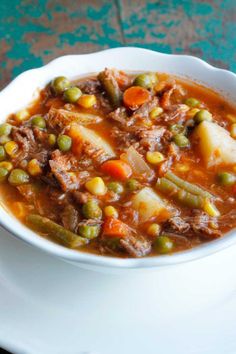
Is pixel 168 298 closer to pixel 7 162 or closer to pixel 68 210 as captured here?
pixel 68 210

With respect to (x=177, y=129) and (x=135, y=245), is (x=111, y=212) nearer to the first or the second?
(x=135, y=245)

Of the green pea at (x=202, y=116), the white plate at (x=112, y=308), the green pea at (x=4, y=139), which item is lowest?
the white plate at (x=112, y=308)

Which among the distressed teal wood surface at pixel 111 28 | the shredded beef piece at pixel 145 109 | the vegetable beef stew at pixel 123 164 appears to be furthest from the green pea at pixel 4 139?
the distressed teal wood surface at pixel 111 28

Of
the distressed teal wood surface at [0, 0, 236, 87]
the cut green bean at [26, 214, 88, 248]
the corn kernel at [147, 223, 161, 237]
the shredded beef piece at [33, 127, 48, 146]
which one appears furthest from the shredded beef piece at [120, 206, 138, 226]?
the distressed teal wood surface at [0, 0, 236, 87]

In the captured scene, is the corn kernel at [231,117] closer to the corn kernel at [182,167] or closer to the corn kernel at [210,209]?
the corn kernel at [182,167]

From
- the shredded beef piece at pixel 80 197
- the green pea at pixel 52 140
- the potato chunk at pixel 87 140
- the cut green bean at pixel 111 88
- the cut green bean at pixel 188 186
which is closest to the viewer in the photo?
the shredded beef piece at pixel 80 197

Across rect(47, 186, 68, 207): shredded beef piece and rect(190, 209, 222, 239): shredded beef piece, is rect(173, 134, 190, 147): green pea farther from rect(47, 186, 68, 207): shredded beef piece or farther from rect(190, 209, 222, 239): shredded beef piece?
rect(47, 186, 68, 207): shredded beef piece

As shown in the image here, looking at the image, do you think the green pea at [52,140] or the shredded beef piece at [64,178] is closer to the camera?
the shredded beef piece at [64,178]

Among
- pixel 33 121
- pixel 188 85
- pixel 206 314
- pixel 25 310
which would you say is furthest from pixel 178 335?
pixel 188 85

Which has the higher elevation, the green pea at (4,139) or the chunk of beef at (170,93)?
the green pea at (4,139)
